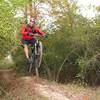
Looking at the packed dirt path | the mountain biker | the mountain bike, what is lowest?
the packed dirt path

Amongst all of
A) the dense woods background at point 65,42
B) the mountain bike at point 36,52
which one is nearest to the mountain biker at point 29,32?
the mountain bike at point 36,52

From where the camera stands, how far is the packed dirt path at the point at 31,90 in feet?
48.9

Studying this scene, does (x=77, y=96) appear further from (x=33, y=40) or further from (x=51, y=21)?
(x=51, y=21)

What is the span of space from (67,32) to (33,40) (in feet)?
13.9

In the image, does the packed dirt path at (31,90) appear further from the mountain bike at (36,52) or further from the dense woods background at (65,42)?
the dense woods background at (65,42)

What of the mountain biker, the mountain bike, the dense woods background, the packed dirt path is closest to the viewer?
the packed dirt path

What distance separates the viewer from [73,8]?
67.9ft

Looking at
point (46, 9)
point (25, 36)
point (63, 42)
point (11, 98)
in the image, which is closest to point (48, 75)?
point (63, 42)

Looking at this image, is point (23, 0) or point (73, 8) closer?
point (23, 0)

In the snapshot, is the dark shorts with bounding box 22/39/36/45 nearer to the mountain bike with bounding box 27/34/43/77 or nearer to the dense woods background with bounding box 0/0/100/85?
the mountain bike with bounding box 27/34/43/77

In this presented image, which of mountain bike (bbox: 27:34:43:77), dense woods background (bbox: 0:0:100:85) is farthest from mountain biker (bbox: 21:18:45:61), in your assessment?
dense woods background (bbox: 0:0:100:85)

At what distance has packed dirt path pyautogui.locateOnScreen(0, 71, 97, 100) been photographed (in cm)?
1490

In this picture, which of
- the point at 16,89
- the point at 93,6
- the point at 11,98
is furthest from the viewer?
the point at 93,6

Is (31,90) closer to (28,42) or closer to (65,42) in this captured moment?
(28,42)
